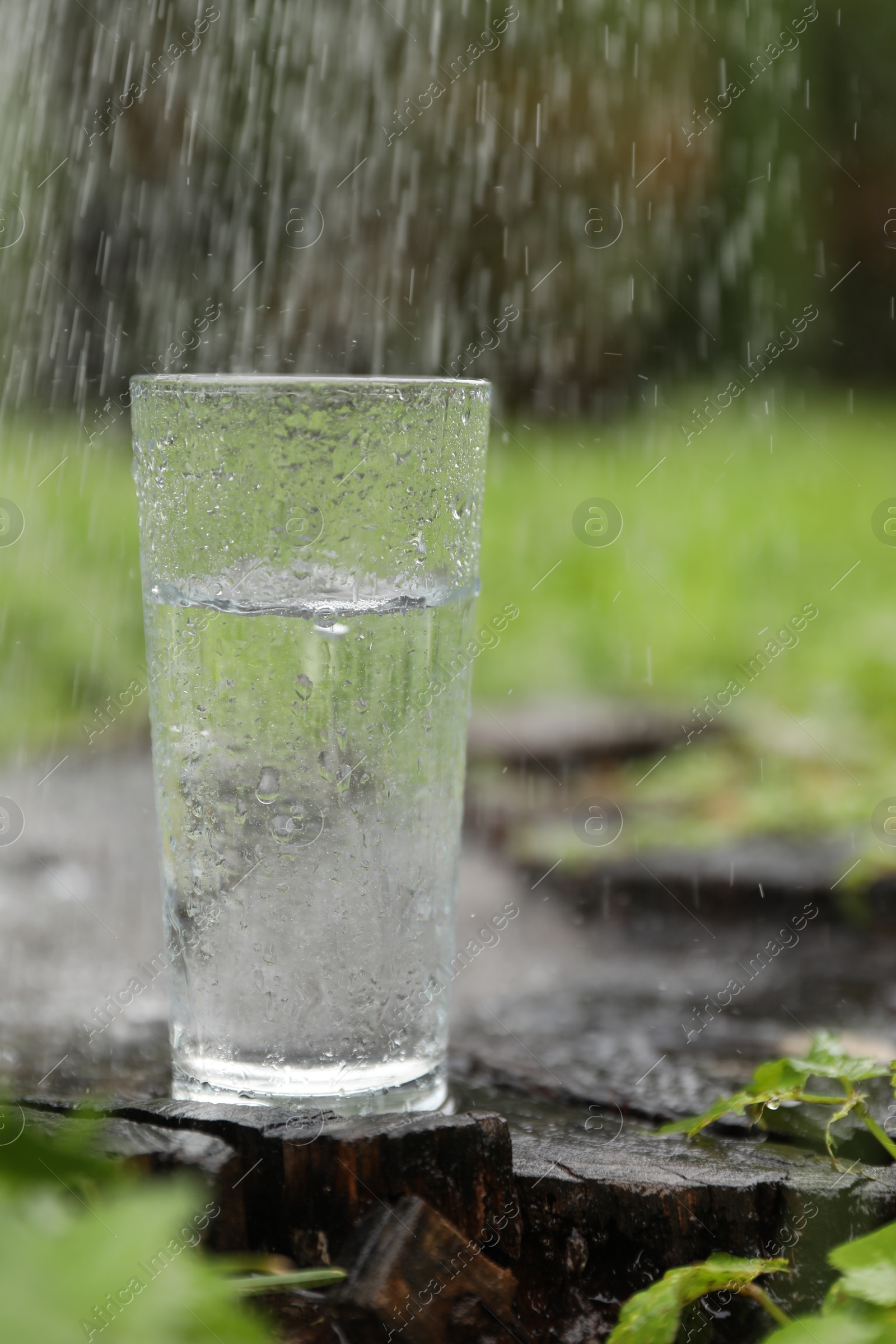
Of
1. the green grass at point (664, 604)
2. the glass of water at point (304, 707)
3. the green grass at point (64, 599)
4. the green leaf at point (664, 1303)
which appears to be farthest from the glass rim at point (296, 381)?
the green grass at point (64, 599)

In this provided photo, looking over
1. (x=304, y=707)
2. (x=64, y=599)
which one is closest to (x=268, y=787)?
(x=304, y=707)

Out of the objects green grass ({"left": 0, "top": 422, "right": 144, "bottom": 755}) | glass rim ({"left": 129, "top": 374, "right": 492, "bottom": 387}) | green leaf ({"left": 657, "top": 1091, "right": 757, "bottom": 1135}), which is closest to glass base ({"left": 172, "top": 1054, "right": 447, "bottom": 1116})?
green leaf ({"left": 657, "top": 1091, "right": 757, "bottom": 1135})

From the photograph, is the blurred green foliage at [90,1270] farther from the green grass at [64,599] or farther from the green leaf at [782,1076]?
the green grass at [64,599]

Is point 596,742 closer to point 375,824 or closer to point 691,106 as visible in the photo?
point 375,824

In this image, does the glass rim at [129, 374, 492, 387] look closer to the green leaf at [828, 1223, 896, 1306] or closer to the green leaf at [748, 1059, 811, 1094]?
the green leaf at [748, 1059, 811, 1094]

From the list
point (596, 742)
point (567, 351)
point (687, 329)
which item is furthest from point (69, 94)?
point (596, 742)

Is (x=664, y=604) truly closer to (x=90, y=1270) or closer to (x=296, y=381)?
(x=296, y=381)
